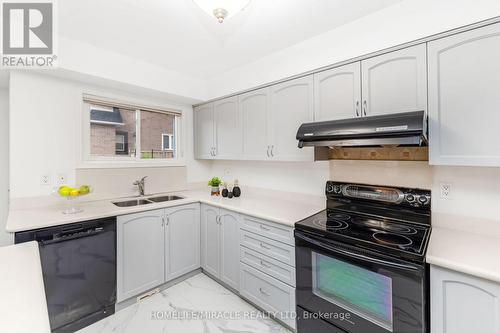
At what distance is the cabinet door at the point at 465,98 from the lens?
123cm

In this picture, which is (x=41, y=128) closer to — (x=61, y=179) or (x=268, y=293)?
(x=61, y=179)

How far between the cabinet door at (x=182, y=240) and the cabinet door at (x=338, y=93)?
1683 millimetres

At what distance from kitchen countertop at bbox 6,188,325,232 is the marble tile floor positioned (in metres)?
0.88

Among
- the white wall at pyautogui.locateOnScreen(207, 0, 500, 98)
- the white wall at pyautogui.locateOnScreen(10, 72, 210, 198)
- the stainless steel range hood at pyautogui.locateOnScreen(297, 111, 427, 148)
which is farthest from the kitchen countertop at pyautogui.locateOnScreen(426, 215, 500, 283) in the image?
the white wall at pyautogui.locateOnScreen(10, 72, 210, 198)

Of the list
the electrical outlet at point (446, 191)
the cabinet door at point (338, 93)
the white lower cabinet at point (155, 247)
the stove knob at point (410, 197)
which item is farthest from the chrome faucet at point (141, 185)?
the electrical outlet at point (446, 191)

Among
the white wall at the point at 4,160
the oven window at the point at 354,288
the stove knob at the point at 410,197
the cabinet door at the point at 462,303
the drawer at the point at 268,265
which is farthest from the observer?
the white wall at the point at 4,160

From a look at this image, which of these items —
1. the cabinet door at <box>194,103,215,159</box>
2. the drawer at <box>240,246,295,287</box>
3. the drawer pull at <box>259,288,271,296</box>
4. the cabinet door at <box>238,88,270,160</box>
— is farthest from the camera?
the cabinet door at <box>194,103,215,159</box>

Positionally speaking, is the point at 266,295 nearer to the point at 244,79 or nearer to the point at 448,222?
the point at 448,222

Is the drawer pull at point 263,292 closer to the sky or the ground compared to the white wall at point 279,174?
closer to the ground

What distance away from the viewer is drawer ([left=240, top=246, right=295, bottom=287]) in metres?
1.76

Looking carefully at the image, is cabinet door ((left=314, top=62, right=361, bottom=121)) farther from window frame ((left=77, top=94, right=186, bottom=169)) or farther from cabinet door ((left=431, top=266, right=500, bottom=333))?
window frame ((left=77, top=94, right=186, bottom=169))

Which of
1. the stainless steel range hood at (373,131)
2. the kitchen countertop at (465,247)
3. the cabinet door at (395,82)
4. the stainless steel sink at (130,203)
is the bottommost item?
the kitchen countertop at (465,247)

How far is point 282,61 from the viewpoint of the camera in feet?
7.11

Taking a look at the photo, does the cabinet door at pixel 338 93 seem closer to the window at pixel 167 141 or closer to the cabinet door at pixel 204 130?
the cabinet door at pixel 204 130
